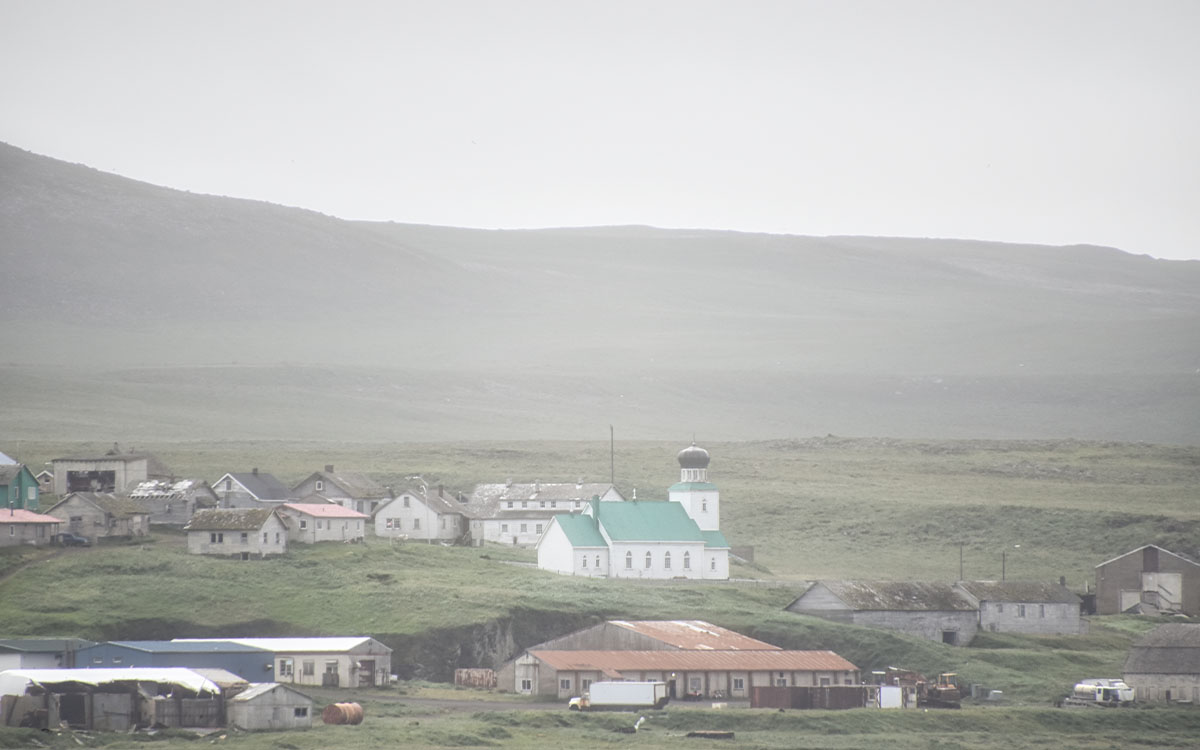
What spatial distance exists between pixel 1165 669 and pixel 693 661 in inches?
617

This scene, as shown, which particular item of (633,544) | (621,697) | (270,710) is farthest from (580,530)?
(270,710)

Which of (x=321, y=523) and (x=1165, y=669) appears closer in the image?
(x=1165, y=669)

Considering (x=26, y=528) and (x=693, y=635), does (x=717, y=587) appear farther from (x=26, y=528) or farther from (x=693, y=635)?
(x=26, y=528)

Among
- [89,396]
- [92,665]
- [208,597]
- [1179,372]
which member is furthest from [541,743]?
[1179,372]

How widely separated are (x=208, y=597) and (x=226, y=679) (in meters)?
10.9

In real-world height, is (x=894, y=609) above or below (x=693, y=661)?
above

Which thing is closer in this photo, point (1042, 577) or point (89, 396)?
point (1042, 577)

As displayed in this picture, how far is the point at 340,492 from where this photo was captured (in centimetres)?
9150

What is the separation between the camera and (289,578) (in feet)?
236

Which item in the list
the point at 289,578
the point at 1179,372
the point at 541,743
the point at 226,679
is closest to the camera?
the point at 541,743

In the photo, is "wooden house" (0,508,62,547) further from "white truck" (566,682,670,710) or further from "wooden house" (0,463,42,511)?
"white truck" (566,682,670,710)

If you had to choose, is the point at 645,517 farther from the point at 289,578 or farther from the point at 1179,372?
the point at 1179,372

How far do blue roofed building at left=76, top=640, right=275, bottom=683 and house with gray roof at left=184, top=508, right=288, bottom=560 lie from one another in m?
13.9

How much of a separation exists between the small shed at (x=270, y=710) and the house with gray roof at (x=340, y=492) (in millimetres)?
34918
